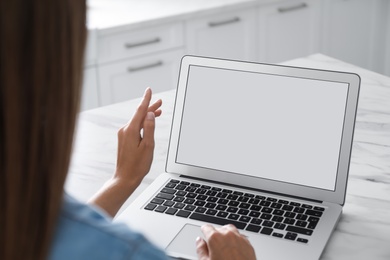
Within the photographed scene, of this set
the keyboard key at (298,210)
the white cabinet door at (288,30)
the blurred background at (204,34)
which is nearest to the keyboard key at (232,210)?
the keyboard key at (298,210)

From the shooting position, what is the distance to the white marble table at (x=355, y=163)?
1.25m

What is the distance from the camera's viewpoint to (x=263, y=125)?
1.39 m

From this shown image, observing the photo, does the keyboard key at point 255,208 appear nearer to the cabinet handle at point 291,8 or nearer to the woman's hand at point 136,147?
the woman's hand at point 136,147

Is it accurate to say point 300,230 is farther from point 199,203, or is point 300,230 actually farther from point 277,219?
point 199,203

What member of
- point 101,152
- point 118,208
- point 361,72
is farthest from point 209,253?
point 361,72

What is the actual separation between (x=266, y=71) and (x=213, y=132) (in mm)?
151

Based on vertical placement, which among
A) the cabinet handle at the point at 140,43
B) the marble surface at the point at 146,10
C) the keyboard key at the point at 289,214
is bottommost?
the cabinet handle at the point at 140,43

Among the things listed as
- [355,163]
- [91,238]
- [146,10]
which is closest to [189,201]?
[355,163]

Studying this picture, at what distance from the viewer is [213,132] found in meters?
1.42

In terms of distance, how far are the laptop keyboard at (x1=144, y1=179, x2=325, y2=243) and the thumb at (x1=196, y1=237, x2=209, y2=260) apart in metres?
0.11

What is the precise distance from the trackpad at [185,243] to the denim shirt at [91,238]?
1.35 feet

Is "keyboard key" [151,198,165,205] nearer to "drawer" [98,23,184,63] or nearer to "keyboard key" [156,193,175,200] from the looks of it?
"keyboard key" [156,193,175,200]

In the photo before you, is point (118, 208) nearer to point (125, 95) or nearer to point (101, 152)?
point (101, 152)

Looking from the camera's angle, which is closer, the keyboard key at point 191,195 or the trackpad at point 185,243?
the trackpad at point 185,243
